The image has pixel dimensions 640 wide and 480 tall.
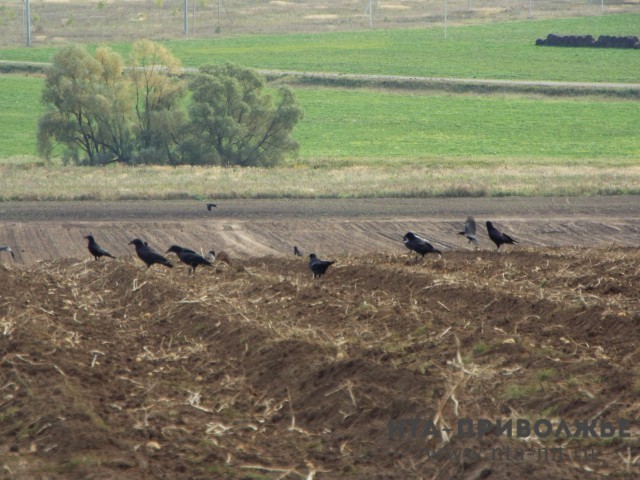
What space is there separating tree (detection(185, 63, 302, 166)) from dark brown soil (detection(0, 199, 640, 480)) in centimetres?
3005

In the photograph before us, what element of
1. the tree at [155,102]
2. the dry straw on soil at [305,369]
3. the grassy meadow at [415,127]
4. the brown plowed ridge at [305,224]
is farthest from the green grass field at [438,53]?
the dry straw on soil at [305,369]

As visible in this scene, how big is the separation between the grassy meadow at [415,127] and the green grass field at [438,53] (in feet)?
0.64

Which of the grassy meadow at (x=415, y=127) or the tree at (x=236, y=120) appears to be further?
the tree at (x=236, y=120)

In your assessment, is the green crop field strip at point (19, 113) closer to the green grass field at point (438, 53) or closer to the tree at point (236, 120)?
the green grass field at point (438, 53)

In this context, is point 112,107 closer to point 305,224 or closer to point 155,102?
point 155,102

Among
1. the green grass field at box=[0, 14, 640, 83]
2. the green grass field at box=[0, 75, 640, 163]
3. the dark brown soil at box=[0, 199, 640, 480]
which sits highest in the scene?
the green grass field at box=[0, 14, 640, 83]

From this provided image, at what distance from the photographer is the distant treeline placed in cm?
9369

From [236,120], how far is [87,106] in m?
7.66

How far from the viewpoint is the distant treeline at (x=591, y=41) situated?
93.7m

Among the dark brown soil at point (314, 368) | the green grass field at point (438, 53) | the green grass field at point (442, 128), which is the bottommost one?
the green grass field at point (442, 128)

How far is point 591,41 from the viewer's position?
95.1 m

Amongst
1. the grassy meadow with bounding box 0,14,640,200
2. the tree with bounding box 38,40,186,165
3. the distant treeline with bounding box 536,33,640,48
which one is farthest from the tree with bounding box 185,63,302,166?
the distant treeline with bounding box 536,33,640,48

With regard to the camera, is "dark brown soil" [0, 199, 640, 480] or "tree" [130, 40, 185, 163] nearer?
"dark brown soil" [0, 199, 640, 480]

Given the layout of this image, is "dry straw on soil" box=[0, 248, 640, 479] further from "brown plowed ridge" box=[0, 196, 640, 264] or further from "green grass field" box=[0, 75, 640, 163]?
"green grass field" box=[0, 75, 640, 163]
